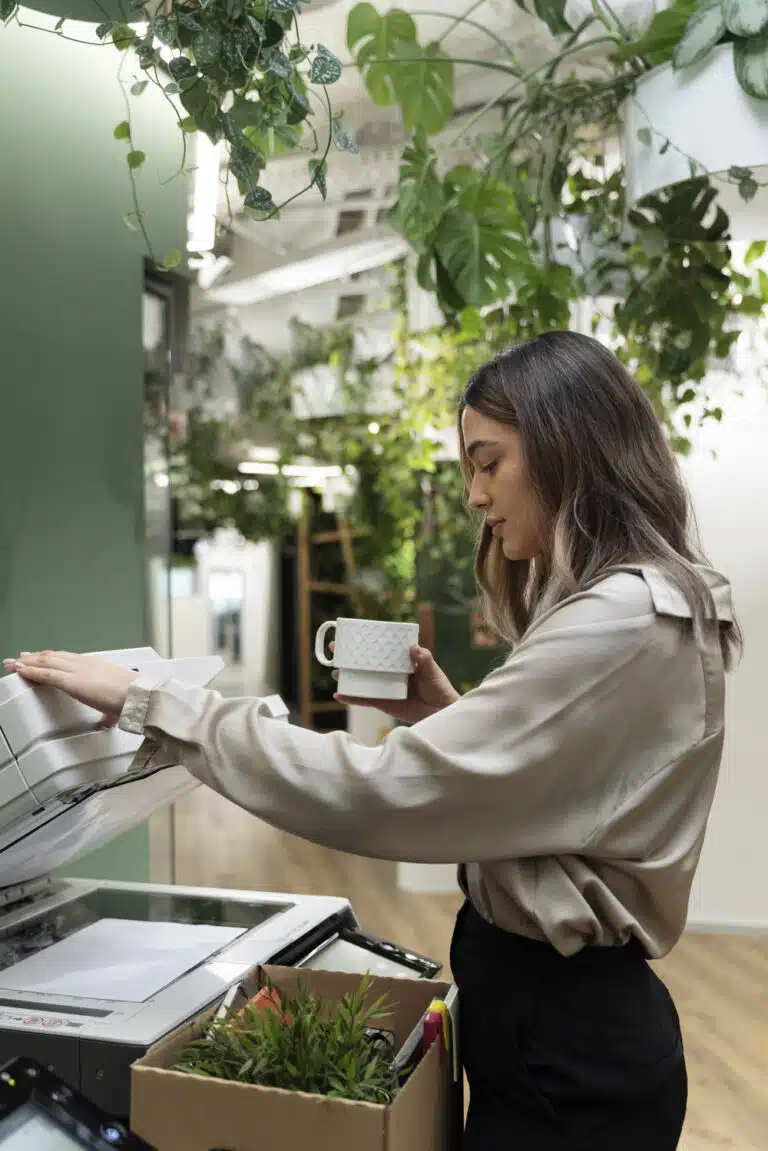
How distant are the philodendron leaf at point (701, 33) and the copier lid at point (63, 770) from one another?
1.26 metres

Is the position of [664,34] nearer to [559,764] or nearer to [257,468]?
[559,764]

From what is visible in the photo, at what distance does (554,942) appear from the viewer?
1.12 metres

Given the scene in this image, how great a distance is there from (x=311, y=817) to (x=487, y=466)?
1.45 ft

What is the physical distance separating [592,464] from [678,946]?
141 inches

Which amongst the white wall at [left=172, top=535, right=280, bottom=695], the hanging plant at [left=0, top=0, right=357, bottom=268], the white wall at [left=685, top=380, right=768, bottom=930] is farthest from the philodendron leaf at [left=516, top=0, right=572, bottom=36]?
the white wall at [left=172, top=535, right=280, bottom=695]

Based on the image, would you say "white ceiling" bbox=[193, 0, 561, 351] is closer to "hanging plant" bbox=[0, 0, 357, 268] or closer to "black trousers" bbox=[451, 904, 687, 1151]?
"hanging plant" bbox=[0, 0, 357, 268]

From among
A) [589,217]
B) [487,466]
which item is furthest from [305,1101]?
[589,217]

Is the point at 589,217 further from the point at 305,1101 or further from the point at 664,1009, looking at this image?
the point at 305,1101

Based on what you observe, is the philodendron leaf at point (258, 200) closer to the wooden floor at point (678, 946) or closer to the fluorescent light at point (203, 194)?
the fluorescent light at point (203, 194)

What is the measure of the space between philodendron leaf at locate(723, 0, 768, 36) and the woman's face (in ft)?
3.16

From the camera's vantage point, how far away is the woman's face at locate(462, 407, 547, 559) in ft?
4.15

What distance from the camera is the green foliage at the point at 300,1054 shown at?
110 cm

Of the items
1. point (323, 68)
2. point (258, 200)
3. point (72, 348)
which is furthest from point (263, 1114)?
point (72, 348)

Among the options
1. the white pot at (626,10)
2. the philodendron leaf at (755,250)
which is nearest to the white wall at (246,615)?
the philodendron leaf at (755,250)
